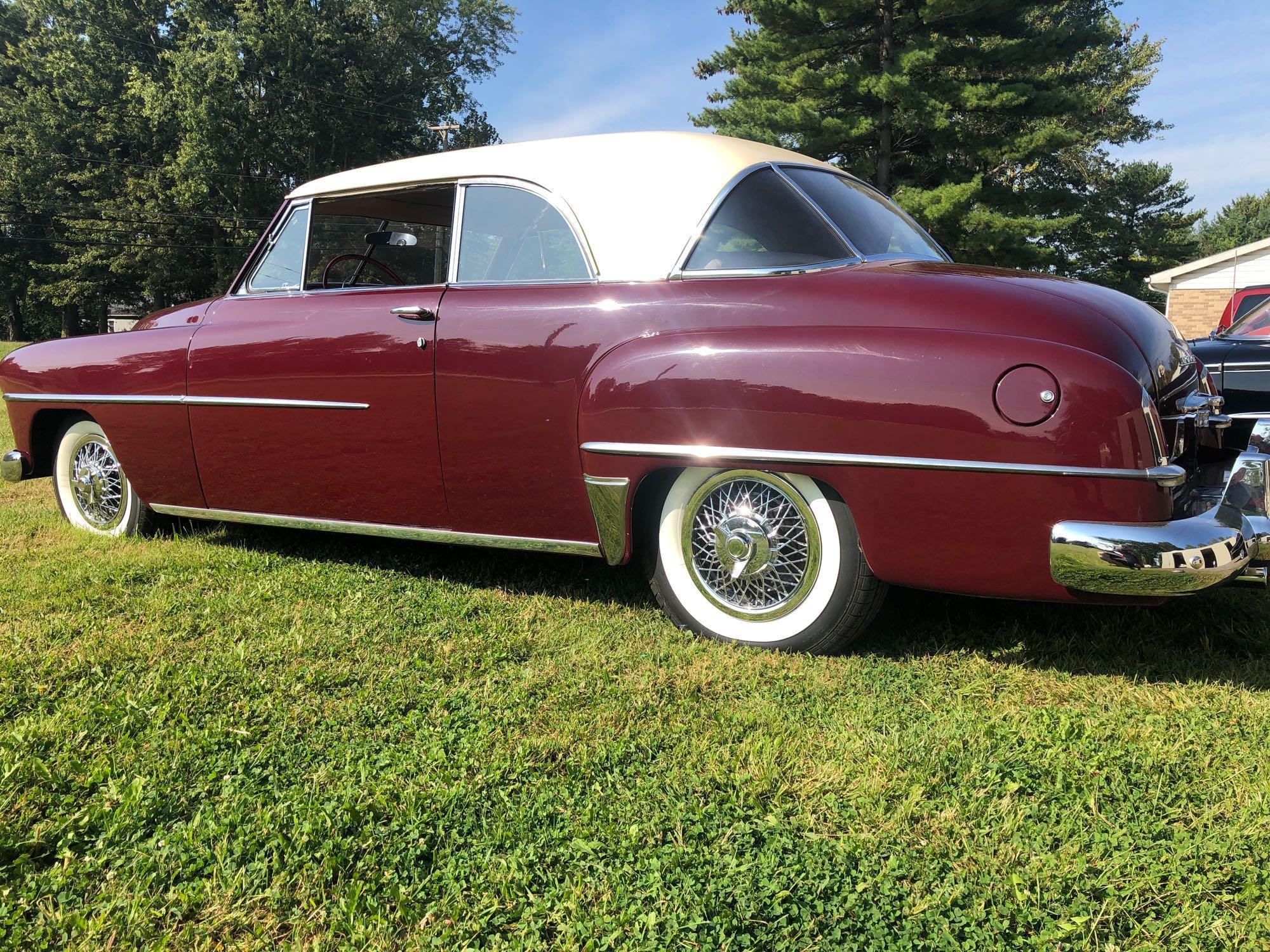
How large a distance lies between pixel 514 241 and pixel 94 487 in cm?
279

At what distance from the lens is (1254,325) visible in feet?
16.1

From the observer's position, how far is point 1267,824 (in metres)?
1.95

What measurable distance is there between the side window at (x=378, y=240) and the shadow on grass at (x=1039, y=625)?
4.42 ft

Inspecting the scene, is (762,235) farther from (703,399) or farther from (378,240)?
(378,240)

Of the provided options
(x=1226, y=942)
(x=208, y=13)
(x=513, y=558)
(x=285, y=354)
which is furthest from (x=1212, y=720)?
(x=208, y=13)

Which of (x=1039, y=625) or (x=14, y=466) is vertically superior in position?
(x=14, y=466)

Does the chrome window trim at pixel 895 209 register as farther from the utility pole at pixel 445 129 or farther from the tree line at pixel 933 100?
the utility pole at pixel 445 129

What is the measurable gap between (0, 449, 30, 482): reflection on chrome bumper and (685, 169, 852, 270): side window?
3.84 metres

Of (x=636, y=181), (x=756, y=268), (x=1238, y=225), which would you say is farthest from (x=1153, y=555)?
(x=1238, y=225)

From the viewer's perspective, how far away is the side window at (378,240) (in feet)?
13.3

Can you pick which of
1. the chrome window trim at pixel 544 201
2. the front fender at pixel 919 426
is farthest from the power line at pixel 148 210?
the front fender at pixel 919 426

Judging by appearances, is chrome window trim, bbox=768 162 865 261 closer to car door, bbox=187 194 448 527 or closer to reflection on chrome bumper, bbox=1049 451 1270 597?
reflection on chrome bumper, bbox=1049 451 1270 597

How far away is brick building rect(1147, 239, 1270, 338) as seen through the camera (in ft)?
70.3

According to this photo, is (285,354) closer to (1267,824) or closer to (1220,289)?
(1267,824)
